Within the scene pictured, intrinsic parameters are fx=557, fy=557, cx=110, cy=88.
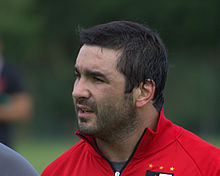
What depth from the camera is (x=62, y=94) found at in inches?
790

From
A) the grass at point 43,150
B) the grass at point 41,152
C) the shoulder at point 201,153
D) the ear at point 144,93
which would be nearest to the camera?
the shoulder at point 201,153

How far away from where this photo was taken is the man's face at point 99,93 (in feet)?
10.5

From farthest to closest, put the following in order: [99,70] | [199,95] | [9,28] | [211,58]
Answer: [9,28], [211,58], [199,95], [99,70]

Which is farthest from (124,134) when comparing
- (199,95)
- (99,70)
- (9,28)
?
(9,28)

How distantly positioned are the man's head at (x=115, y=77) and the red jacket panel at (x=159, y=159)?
0.16m

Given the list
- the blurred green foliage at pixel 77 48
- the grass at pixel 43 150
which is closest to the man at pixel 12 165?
the grass at pixel 43 150

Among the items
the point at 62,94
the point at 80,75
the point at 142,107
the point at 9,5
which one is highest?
the point at 9,5

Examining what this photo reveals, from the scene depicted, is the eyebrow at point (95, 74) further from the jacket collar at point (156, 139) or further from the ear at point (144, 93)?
the jacket collar at point (156, 139)

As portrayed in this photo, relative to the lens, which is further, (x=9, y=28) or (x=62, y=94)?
(x=9, y=28)

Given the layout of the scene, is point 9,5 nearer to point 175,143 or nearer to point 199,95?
point 199,95

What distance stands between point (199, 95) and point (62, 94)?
4.92m

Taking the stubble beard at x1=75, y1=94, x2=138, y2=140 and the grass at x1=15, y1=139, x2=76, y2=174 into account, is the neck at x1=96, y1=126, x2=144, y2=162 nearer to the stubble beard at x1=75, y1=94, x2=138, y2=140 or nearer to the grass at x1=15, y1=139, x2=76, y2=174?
the stubble beard at x1=75, y1=94, x2=138, y2=140

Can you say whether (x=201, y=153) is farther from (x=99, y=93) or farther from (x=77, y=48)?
(x=77, y=48)

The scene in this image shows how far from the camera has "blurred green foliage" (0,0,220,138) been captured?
18844 mm
